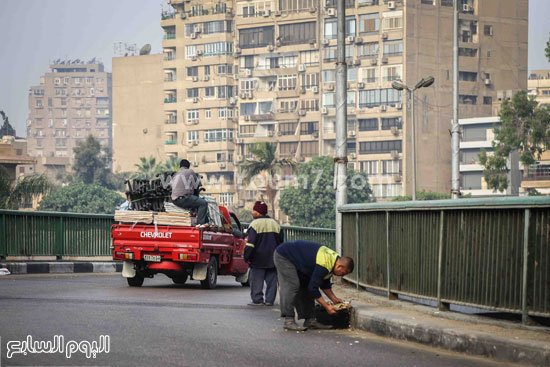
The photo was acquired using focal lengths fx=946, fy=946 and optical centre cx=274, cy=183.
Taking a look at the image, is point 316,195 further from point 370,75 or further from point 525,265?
point 525,265

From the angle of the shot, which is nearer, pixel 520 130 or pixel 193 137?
pixel 520 130

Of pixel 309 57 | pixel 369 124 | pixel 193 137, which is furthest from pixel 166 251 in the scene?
pixel 193 137

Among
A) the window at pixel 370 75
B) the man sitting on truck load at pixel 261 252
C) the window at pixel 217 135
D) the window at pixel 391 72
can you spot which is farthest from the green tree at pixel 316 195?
the man sitting on truck load at pixel 261 252

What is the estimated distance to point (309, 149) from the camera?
13125 centimetres

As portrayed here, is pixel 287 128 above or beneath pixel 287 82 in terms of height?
beneath

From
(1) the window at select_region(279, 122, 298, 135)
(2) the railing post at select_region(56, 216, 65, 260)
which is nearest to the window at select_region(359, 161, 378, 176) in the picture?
(1) the window at select_region(279, 122, 298, 135)

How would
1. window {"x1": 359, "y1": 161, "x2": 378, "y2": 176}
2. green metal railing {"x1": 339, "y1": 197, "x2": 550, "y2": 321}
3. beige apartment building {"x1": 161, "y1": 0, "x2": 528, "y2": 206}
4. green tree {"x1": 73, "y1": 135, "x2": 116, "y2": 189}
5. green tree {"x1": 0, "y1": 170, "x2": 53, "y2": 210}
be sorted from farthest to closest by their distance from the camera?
green tree {"x1": 73, "y1": 135, "x2": 116, "y2": 189}
window {"x1": 359, "y1": 161, "x2": 378, "y2": 176}
beige apartment building {"x1": 161, "y1": 0, "x2": 528, "y2": 206}
green tree {"x1": 0, "y1": 170, "x2": 53, "y2": 210}
green metal railing {"x1": 339, "y1": 197, "x2": 550, "y2": 321}

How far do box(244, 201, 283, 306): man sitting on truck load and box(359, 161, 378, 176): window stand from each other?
110205mm

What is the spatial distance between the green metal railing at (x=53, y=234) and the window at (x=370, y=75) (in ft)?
341

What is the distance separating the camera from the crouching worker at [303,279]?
423 inches

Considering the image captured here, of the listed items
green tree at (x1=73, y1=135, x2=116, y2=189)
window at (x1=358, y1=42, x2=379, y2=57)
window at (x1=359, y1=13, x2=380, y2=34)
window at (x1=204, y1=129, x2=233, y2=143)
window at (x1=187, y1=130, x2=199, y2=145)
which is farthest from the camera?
green tree at (x1=73, y1=135, x2=116, y2=189)

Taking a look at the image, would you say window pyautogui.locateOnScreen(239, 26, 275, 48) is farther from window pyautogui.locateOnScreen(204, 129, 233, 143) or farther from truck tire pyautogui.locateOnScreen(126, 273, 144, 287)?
truck tire pyautogui.locateOnScreen(126, 273, 144, 287)

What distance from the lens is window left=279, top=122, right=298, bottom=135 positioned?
133250 mm

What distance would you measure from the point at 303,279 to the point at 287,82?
125 meters
